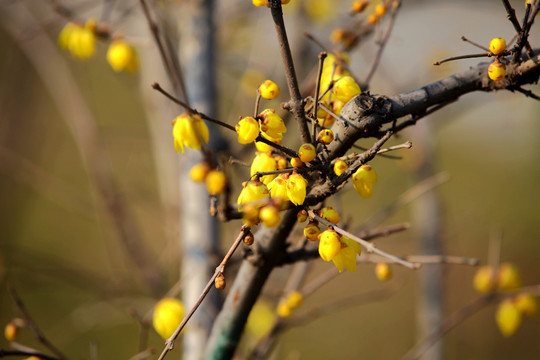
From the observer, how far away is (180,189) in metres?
1.54

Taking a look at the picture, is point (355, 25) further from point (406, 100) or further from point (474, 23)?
point (474, 23)

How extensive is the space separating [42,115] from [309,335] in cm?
448

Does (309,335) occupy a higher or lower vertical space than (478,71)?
lower

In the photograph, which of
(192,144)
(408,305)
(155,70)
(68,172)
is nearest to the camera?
(192,144)

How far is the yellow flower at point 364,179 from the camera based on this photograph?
2.23 feet

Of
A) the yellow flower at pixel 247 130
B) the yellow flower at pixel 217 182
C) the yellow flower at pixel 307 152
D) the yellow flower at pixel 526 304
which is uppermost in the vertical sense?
the yellow flower at pixel 247 130

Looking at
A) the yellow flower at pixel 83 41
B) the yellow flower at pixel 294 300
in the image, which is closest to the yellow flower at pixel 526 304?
the yellow flower at pixel 294 300

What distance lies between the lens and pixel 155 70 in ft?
7.16

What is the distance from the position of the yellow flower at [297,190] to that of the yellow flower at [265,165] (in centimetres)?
7

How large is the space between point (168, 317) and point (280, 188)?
65cm

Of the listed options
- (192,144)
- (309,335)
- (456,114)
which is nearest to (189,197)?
(192,144)

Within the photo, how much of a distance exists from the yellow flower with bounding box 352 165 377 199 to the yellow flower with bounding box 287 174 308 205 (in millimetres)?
124

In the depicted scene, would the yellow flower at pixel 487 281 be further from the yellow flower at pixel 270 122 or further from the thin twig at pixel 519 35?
the yellow flower at pixel 270 122

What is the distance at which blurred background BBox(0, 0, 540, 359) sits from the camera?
6.70 ft
